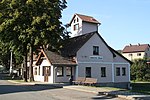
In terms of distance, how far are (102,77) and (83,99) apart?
2663 centimetres

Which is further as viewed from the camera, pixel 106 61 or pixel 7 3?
pixel 106 61

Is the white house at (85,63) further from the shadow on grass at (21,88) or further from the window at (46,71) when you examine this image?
the shadow on grass at (21,88)

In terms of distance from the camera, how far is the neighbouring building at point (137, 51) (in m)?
101

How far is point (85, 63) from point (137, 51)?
6223 cm

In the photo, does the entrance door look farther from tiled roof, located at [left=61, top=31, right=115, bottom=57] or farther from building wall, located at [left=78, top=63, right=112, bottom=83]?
building wall, located at [left=78, top=63, right=112, bottom=83]

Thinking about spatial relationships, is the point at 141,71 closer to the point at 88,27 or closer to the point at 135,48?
the point at 88,27

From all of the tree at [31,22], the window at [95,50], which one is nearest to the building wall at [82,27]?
the window at [95,50]

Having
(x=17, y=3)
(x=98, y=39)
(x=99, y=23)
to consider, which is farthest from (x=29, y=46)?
(x=99, y=23)

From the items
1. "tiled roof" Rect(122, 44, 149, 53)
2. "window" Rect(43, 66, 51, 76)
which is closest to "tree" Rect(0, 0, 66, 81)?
"window" Rect(43, 66, 51, 76)

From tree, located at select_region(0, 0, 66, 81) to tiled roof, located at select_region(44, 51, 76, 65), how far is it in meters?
1.12

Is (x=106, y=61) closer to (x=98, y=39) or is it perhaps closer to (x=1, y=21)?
(x=98, y=39)

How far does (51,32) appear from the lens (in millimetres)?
41250

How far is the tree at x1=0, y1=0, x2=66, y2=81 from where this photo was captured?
40625 mm

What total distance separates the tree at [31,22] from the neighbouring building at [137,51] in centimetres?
6249
